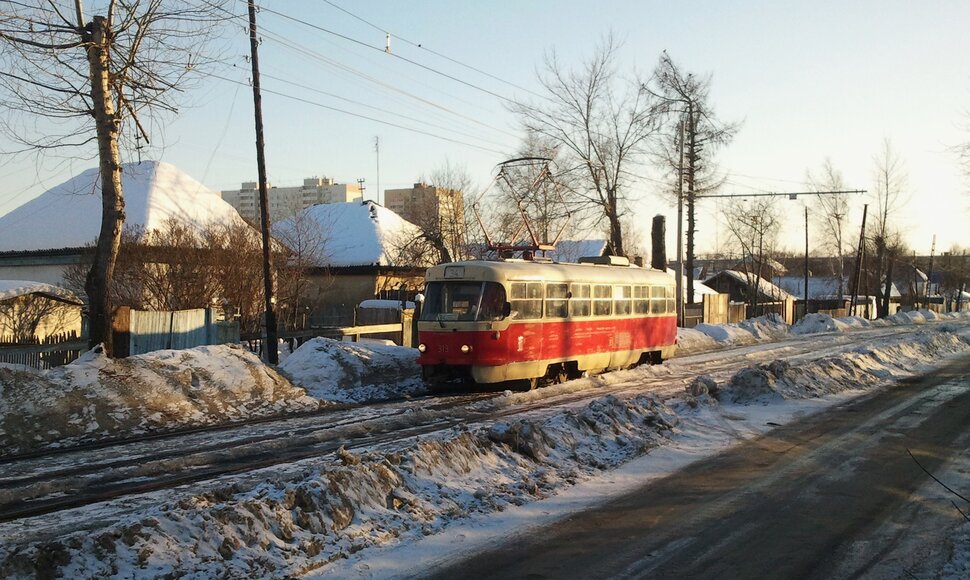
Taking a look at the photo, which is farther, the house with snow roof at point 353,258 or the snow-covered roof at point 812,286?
the snow-covered roof at point 812,286

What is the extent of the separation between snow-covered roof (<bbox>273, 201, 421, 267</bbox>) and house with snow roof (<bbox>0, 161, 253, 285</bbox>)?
4.66 m

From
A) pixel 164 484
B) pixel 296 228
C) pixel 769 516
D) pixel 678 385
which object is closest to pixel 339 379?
pixel 678 385

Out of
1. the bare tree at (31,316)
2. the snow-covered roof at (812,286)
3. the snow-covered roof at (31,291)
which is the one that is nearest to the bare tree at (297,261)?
the snow-covered roof at (31,291)

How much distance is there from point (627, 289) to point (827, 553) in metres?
17.1

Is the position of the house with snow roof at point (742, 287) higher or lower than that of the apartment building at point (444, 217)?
lower

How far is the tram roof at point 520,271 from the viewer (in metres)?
18.8

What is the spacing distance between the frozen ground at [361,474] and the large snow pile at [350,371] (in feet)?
0.22

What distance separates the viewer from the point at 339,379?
19.6m

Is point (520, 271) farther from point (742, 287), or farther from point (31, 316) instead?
point (742, 287)

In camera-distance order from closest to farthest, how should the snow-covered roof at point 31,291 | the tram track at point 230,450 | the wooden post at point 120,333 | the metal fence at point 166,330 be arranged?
the tram track at point 230,450 → the wooden post at point 120,333 → the metal fence at point 166,330 → the snow-covered roof at point 31,291

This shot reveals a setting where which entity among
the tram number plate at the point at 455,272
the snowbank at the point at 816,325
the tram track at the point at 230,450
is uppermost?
the tram number plate at the point at 455,272

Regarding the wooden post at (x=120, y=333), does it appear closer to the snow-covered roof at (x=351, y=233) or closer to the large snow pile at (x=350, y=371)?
the large snow pile at (x=350, y=371)

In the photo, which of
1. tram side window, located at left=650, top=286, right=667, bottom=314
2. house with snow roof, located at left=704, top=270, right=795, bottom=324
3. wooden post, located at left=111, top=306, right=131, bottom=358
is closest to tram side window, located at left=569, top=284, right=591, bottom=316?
tram side window, located at left=650, top=286, right=667, bottom=314

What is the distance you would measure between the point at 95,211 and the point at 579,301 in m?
23.5
